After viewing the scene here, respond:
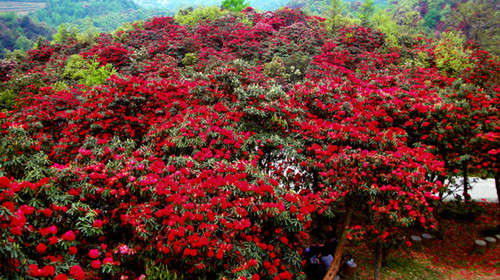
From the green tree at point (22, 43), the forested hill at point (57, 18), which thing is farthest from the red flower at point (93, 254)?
the green tree at point (22, 43)

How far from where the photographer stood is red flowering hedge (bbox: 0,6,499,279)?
2.94m

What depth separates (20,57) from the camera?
61.7 ft

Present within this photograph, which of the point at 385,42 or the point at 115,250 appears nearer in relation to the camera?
the point at 115,250

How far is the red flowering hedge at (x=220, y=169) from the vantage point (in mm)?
2939

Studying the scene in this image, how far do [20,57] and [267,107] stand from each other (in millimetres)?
23027

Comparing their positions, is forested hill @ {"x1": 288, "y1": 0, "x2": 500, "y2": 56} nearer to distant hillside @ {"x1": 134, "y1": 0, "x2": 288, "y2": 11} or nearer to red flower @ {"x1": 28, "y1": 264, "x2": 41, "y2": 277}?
red flower @ {"x1": 28, "y1": 264, "x2": 41, "y2": 277}

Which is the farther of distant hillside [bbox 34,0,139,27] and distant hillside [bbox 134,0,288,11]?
distant hillside [bbox 134,0,288,11]

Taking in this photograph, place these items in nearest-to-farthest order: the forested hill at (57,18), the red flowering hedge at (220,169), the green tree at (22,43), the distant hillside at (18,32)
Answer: the red flowering hedge at (220,169) < the green tree at (22,43) < the distant hillside at (18,32) < the forested hill at (57,18)

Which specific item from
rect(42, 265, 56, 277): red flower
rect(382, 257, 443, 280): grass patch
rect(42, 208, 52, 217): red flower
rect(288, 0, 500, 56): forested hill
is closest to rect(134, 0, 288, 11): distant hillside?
rect(288, 0, 500, 56): forested hill

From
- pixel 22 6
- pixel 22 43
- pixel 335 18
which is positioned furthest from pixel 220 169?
pixel 22 6

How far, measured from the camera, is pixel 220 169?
388 cm

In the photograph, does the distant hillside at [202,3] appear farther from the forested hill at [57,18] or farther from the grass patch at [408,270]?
the grass patch at [408,270]

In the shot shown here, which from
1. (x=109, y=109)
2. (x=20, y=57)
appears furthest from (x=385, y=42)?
(x=20, y=57)

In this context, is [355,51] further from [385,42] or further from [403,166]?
[403,166]
